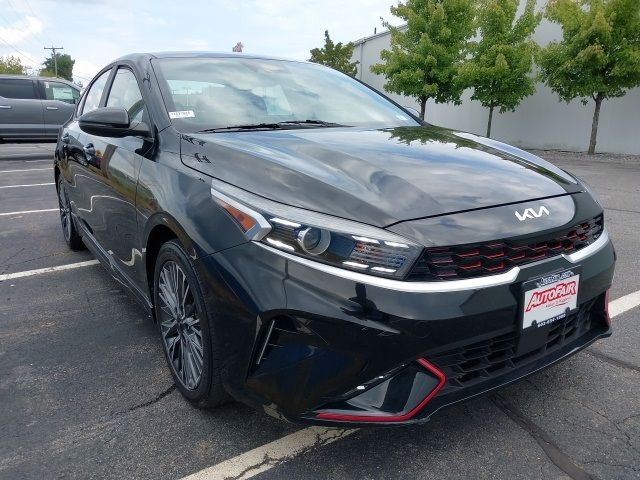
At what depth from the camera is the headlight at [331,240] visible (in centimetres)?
170

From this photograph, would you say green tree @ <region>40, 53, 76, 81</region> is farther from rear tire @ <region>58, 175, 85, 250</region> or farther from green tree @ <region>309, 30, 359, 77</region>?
rear tire @ <region>58, 175, 85, 250</region>

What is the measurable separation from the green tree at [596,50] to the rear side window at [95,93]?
1468 centimetres

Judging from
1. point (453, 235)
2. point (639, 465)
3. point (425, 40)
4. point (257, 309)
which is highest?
point (425, 40)

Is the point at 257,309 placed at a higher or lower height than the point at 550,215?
lower

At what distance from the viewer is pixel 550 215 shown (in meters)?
2.01

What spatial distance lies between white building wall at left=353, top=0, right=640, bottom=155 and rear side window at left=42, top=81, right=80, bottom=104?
15510 millimetres

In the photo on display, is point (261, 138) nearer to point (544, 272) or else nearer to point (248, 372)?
point (248, 372)

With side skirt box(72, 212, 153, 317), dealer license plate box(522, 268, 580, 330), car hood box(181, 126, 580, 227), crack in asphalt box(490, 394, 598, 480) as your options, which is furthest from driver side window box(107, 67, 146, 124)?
crack in asphalt box(490, 394, 598, 480)

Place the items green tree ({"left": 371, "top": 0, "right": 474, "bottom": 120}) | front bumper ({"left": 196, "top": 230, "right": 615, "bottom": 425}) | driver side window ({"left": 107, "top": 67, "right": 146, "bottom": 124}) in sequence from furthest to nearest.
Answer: green tree ({"left": 371, "top": 0, "right": 474, "bottom": 120}) → driver side window ({"left": 107, "top": 67, "right": 146, "bottom": 124}) → front bumper ({"left": 196, "top": 230, "right": 615, "bottom": 425})

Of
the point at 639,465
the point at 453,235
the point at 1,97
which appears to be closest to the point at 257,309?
the point at 453,235

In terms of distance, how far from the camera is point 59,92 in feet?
44.5

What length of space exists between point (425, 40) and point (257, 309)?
1939 centimetres

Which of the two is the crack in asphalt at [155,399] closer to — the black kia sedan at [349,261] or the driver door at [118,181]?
the black kia sedan at [349,261]

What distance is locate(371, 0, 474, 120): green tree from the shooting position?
757 inches
